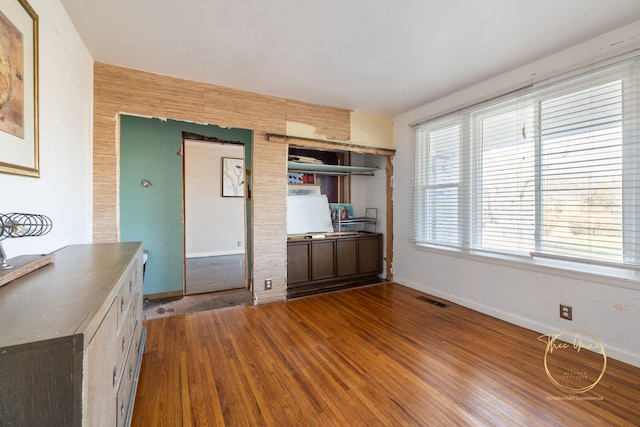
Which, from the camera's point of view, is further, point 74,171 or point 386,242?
point 386,242

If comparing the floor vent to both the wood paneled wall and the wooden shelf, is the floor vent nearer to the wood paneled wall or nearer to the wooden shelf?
the wood paneled wall

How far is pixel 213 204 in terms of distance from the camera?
6.50 meters

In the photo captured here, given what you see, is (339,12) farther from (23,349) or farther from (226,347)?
(226,347)

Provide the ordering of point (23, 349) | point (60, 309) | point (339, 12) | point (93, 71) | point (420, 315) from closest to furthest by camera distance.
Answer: point (23, 349)
point (60, 309)
point (339, 12)
point (93, 71)
point (420, 315)

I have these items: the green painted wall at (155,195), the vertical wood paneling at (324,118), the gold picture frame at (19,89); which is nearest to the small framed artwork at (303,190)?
the vertical wood paneling at (324,118)

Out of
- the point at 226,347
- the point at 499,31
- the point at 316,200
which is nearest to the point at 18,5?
the point at 226,347

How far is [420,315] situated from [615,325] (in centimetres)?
149

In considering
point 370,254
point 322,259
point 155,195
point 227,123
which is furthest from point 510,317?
point 155,195

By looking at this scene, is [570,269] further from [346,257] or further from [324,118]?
[324,118]

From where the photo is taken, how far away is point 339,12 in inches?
73.9

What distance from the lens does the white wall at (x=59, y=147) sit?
137 cm

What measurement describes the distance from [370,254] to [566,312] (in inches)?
93.6

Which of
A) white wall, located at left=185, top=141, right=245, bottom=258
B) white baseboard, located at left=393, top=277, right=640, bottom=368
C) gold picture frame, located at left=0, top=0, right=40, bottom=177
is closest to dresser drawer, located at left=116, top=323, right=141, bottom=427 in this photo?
gold picture frame, located at left=0, top=0, right=40, bottom=177

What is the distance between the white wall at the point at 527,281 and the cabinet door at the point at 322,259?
1058 millimetres
